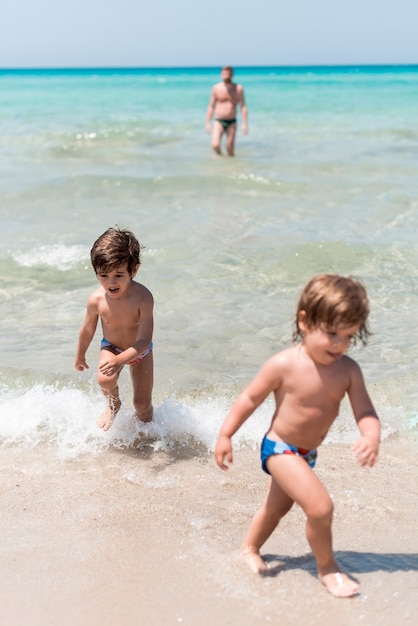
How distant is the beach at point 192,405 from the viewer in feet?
8.71

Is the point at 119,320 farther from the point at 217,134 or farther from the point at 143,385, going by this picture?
the point at 217,134

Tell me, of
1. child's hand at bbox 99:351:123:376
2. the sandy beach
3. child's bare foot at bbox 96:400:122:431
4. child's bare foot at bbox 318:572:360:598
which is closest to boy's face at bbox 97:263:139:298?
child's hand at bbox 99:351:123:376

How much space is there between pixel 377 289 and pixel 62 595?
14.0 feet

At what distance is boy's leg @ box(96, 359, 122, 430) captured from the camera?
3.85 m

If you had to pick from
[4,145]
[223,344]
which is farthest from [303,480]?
[4,145]

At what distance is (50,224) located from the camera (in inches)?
336

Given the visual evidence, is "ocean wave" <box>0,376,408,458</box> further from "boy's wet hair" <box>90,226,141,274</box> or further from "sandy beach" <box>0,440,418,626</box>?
"boy's wet hair" <box>90,226,141,274</box>

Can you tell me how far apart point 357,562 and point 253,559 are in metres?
0.39

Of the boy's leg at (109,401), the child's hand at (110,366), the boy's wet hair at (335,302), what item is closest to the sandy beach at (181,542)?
the boy's leg at (109,401)

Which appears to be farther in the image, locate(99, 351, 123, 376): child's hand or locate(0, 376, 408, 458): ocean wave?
locate(0, 376, 408, 458): ocean wave

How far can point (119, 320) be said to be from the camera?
3850 millimetres

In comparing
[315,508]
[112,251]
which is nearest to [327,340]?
[315,508]

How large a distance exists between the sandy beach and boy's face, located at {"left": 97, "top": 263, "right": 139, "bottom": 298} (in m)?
0.80

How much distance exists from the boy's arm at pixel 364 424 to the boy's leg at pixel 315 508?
6.9 inches
